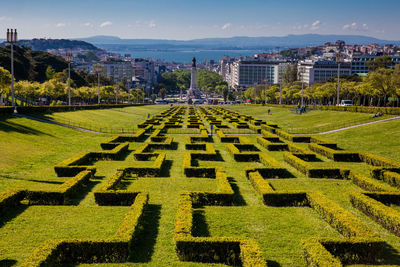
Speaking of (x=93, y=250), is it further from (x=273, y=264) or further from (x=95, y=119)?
(x=95, y=119)

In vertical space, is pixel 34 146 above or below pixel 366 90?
below

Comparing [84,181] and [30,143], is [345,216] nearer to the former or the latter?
[84,181]

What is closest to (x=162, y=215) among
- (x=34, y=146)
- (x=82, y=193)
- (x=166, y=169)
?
(x=82, y=193)

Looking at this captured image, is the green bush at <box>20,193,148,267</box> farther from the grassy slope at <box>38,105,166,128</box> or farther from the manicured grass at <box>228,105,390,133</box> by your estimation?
the manicured grass at <box>228,105,390,133</box>

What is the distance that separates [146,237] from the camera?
1457 cm

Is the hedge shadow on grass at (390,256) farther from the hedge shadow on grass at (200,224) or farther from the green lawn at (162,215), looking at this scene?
the hedge shadow on grass at (200,224)

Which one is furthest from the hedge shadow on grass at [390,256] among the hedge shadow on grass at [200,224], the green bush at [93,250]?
the green bush at [93,250]

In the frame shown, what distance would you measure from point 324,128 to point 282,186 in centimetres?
2988

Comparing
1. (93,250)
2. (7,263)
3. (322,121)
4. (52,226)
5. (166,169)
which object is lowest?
(166,169)

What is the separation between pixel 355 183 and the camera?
2323 centimetres

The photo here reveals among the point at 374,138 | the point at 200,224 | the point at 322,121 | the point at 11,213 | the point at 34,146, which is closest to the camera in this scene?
the point at 200,224

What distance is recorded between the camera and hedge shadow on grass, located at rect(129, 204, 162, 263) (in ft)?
42.3

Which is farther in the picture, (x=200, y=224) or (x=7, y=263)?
(x=200, y=224)

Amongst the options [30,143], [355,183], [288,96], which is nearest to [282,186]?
[355,183]
